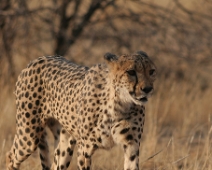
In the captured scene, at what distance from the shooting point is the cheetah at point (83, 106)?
3.86 meters

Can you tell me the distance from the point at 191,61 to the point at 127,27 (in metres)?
0.92

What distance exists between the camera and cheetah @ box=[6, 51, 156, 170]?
3.86 meters

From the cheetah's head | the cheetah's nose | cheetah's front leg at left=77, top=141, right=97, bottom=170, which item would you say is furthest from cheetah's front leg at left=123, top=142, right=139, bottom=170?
the cheetah's nose

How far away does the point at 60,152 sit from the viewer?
4758 millimetres

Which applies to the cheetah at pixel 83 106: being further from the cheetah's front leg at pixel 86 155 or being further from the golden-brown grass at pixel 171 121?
the golden-brown grass at pixel 171 121

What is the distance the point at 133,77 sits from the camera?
379 centimetres

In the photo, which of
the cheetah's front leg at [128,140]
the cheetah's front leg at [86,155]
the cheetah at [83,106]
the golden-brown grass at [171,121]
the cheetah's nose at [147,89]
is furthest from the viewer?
A: the golden-brown grass at [171,121]

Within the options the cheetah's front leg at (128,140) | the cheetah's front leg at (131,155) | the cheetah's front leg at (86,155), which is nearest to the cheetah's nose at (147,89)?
the cheetah's front leg at (128,140)

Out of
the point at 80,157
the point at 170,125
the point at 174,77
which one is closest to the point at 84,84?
the point at 80,157

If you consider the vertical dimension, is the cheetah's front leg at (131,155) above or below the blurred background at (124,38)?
below

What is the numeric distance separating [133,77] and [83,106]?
0.53 metres

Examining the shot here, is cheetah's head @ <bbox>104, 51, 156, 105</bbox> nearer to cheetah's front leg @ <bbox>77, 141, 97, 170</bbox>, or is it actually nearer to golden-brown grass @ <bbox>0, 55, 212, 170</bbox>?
cheetah's front leg @ <bbox>77, 141, 97, 170</bbox>

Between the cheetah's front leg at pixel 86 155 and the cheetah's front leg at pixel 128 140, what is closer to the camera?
the cheetah's front leg at pixel 128 140

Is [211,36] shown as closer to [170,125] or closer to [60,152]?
[170,125]
